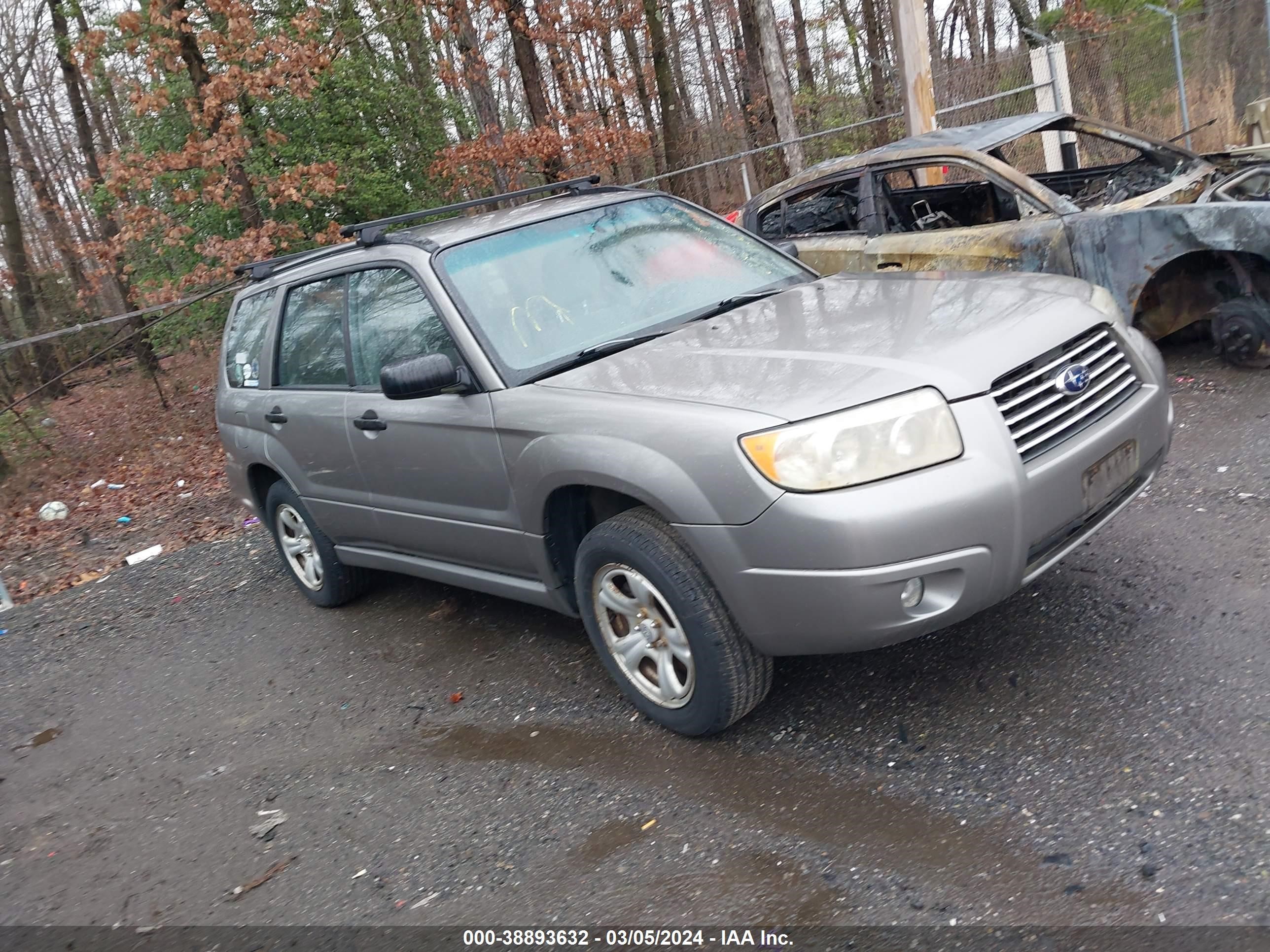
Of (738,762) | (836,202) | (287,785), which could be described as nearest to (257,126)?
(836,202)

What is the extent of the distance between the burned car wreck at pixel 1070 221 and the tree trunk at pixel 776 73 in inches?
244

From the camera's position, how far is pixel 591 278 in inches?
173

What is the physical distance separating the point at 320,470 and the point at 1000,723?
133 inches

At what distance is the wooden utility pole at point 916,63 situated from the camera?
10.7 metres

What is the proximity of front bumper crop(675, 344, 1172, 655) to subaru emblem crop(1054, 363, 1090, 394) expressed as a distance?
180 mm

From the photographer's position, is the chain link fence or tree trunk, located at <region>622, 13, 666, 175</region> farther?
tree trunk, located at <region>622, 13, 666, 175</region>

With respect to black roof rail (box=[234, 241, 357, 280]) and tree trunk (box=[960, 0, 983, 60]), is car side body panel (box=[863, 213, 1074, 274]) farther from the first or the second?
tree trunk (box=[960, 0, 983, 60])

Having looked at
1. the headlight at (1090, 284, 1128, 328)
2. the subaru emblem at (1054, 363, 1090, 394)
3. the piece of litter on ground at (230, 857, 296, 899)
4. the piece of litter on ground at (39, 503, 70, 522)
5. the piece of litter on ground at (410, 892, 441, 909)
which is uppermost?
the headlight at (1090, 284, 1128, 328)

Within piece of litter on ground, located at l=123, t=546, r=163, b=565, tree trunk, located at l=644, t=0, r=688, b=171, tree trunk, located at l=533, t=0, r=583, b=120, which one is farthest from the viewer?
tree trunk, located at l=644, t=0, r=688, b=171

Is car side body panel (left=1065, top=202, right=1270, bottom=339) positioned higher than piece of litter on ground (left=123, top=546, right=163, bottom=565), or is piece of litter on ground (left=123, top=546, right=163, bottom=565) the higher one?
car side body panel (left=1065, top=202, right=1270, bottom=339)

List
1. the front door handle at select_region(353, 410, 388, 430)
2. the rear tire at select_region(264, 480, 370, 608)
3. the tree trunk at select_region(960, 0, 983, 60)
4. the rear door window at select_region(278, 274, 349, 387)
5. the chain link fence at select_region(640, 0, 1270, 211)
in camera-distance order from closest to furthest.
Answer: the front door handle at select_region(353, 410, 388, 430)
the rear door window at select_region(278, 274, 349, 387)
the rear tire at select_region(264, 480, 370, 608)
the chain link fence at select_region(640, 0, 1270, 211)
the tree trunk at select_region(960, 0, 983, 60)

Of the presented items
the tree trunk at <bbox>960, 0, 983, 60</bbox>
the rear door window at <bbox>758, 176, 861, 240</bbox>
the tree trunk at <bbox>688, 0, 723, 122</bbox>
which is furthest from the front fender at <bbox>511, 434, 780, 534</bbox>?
the tree trunk at <bbox>688, 0, 723, 122</bbox>

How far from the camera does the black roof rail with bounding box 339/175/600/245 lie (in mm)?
4758

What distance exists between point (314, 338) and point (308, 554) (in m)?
1.38
